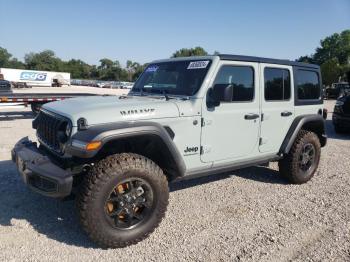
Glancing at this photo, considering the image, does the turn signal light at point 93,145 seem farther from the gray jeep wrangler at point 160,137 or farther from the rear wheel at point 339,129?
the rear wheel at point 339,129

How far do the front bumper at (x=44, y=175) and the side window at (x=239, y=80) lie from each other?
2.05 metres

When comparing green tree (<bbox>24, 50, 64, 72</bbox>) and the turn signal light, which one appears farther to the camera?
green tree (<bbox>24, 50, 64, 72</bbox>)

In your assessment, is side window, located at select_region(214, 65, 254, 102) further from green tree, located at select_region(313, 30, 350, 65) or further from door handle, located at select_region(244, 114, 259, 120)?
green tree, located at select_region(313, 30, 350, 65)

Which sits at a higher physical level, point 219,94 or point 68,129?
point 219,94

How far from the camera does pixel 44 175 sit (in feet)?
10.5

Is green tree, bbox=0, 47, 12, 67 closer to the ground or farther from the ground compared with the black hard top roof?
farther from the ground

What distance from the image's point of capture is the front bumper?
10.3 ft

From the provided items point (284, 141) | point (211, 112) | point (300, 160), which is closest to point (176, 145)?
point (211, 112)

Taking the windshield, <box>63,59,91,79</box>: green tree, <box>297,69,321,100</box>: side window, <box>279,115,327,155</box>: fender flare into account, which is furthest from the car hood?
<box>63,59,91,79</box>: green tree

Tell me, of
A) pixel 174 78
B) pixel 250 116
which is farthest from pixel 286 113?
pixel 174 78

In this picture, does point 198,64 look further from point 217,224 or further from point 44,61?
point 44,61

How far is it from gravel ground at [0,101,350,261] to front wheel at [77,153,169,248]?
0.17 m

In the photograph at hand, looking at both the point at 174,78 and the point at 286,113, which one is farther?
the point at 286,113

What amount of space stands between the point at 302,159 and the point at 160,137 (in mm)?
2885
